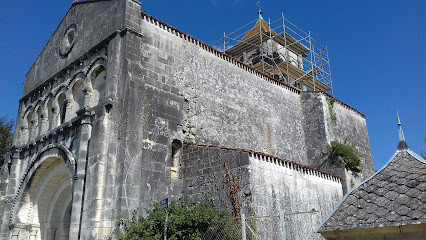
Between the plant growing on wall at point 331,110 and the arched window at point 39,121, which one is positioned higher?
the plant growing on wall at point 331,110

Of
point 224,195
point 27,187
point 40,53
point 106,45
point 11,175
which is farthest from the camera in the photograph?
point 40,53

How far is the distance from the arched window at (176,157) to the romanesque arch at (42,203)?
13.1 feet

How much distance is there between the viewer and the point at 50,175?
13531 mm

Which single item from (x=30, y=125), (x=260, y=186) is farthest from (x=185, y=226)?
(x=30, y=125)

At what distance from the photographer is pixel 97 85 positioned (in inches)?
513

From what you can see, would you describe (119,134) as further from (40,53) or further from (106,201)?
(40,53)

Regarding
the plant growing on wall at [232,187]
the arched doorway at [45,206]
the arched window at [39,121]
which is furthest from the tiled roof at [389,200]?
the arched window at [39,121]

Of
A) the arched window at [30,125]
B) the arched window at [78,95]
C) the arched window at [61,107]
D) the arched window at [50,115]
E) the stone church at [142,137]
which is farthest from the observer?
the arched window at [30,125]

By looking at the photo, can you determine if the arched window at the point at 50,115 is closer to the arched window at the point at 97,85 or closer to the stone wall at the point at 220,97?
the arched window at the point at 97,85

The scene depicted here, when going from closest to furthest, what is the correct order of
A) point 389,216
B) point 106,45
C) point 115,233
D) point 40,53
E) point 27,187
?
point 389,216 → point 115,233 → point 106,45 → point 27,187 → point 40,53

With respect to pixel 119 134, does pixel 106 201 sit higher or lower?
lower

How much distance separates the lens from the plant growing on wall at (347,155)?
17.0 m

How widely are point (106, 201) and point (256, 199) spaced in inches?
165

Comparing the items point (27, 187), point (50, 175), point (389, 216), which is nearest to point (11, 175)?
point (27, 187)
